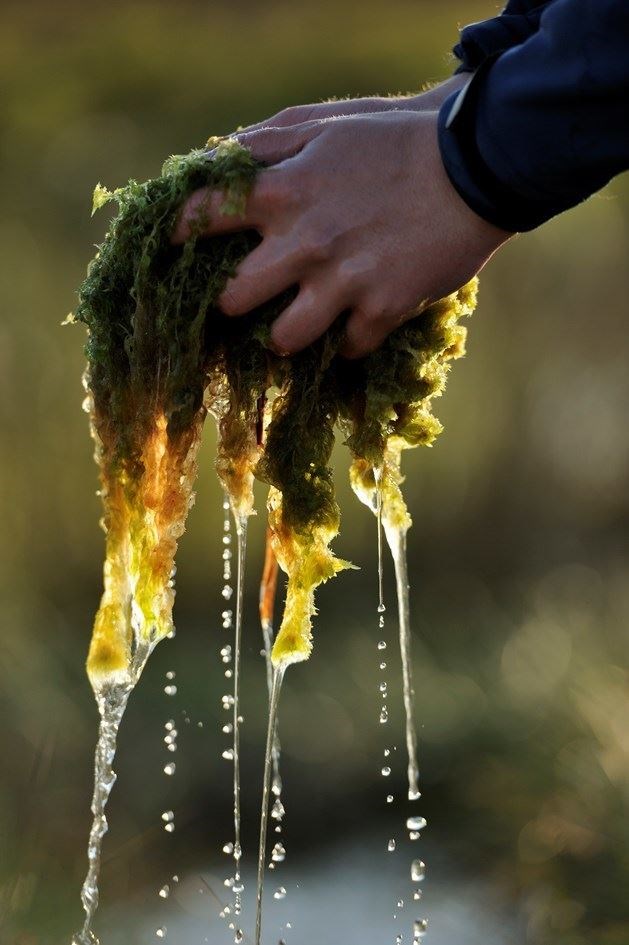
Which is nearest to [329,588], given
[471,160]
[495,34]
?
[495,34]

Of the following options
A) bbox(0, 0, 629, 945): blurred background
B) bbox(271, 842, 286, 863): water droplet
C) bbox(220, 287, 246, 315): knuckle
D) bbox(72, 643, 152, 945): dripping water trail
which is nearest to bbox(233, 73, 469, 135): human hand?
bbox(220, 287, 246, 315): knuckle

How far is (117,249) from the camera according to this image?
3.56ft

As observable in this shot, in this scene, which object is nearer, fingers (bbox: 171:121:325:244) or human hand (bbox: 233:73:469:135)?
fingers (bbox: 171:121:325:244)

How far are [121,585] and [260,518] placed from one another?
2.53 metres

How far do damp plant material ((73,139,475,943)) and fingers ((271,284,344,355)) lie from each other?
27 millimetres

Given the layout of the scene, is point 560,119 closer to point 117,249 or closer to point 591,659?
point 117,249

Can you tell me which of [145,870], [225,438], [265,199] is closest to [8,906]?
[145,870]

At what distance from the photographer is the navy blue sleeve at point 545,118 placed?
0.84 meters

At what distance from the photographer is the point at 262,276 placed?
998mm

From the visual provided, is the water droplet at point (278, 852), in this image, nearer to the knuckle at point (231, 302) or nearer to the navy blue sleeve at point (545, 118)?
the knuckle at point (231, 302)

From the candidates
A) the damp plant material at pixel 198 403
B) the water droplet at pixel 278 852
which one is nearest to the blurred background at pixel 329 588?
the water droplet at pixel 278 852

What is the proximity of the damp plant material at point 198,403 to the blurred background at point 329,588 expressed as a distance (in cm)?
192

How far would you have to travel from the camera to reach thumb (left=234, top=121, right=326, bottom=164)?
103cm

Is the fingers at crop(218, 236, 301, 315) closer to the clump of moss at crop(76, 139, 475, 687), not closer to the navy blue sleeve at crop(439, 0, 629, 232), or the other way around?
the clump of moss at crop(76, 139, 475, 687)
